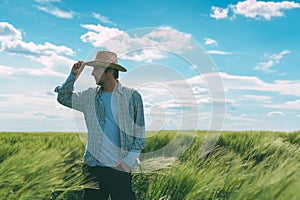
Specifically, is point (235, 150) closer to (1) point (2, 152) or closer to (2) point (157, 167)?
(2) point (157, 167)

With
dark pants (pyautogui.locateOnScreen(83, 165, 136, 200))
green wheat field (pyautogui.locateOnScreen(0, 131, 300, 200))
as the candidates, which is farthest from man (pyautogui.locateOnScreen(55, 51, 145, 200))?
green wheat field (pyautogui.locateOnScreen(0, 131, 300, 200))

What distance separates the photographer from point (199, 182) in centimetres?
320

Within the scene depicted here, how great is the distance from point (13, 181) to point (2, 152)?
1.62 metres

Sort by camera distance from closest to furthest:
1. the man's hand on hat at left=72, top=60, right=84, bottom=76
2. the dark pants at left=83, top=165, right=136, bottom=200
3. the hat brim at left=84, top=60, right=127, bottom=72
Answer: the dark pants at left=83, top=165, right=136, bottom=200, the hat brim at left=84, top=60, right=127, bottom=72, the man's hand on hat at left=72, top=60, right=84, bottom=76

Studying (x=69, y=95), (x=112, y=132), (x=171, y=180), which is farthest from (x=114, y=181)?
(x=69, y=95)

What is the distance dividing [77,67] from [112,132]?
671 mm

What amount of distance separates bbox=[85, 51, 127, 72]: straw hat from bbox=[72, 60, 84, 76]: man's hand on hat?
0.05 m

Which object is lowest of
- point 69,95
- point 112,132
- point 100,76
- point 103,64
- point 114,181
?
point 114,181

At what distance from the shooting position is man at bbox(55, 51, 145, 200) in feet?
11.5

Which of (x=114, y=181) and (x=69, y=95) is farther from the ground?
(x=69, y=95)

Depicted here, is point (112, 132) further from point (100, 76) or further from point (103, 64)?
point (103, 64)

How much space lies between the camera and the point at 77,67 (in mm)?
3748

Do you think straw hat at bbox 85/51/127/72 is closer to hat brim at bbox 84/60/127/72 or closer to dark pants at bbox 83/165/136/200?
hat brim at bbox 84/60/127/72

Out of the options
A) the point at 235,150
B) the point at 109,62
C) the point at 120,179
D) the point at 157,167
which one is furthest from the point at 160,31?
the point at 235,150
